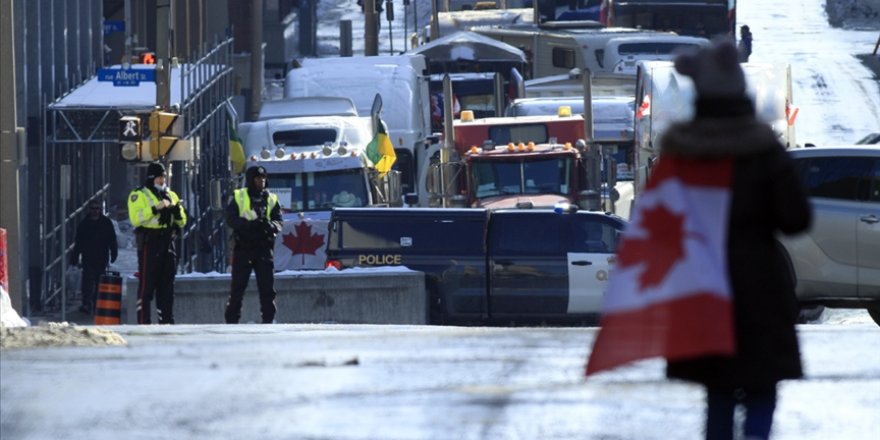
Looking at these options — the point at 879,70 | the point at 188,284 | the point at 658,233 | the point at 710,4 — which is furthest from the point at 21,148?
the point at 879,70

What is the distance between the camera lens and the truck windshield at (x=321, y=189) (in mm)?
26312

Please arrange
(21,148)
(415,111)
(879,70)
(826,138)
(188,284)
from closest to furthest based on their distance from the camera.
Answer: (188,284)
(21,148)
(415,111)
(826,138)
(879,70)

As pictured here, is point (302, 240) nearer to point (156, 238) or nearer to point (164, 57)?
point (156, 238)

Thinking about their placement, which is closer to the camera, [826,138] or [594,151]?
[594,151]

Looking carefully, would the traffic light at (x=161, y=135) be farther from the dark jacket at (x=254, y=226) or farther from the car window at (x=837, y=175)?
the car window at (x=837, y=175)

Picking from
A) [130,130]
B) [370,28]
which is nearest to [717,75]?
[130,130]

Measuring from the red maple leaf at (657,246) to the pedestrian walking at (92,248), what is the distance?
75.5ft

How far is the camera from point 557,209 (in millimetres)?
20562

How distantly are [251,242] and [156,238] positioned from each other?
1.18 meters

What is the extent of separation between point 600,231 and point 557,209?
539mm

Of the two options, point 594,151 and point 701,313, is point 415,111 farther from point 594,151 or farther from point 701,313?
point 701,313

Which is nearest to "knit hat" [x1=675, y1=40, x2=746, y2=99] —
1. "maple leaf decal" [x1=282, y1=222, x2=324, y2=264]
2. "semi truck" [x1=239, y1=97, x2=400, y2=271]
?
"semi truck" [x1=239, y1=97, x2=400, y2=271]

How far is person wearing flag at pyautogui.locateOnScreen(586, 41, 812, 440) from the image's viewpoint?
5863 millimetres

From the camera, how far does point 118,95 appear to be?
29938mm
